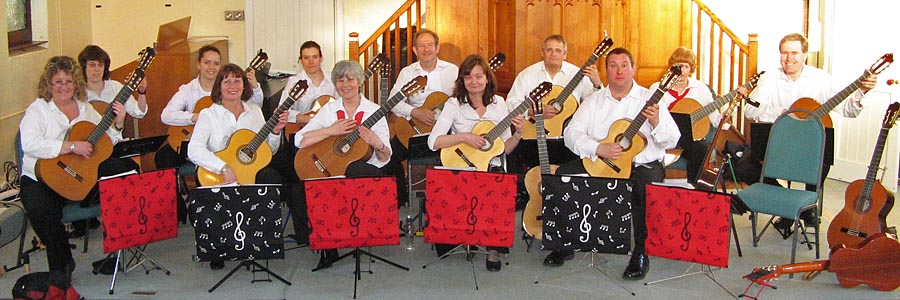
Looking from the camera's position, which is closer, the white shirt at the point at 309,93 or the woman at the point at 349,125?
the woman at the point at 349,125

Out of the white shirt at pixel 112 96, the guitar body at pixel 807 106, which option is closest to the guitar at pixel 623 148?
the guitar body at pixel 807 106

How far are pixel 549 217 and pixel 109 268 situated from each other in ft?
7.61

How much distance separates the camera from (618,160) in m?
5.88

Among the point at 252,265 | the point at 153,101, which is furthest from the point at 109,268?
the point at 153,101

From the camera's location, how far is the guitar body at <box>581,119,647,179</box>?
586 cm

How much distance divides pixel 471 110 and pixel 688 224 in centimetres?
155

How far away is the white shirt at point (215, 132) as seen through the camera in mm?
5922

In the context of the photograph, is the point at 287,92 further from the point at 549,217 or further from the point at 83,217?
the point at 549,217

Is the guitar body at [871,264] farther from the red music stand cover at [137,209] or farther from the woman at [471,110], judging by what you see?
the red music stand cover at [137,209]

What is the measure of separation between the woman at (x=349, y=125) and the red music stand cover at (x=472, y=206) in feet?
2.28

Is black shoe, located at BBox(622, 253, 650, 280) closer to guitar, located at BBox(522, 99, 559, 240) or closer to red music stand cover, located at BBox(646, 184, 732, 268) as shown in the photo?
red music stand cover, located at BBox(646, 184, 732, 268)

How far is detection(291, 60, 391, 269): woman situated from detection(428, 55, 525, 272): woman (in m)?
0.29

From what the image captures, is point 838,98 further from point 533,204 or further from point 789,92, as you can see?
point 533,204

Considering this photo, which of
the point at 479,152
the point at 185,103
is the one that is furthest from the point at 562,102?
the point at 185,103
